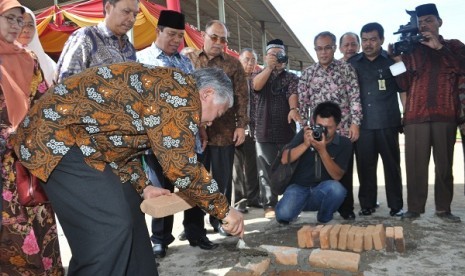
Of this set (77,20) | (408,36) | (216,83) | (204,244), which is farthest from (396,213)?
(77,20)

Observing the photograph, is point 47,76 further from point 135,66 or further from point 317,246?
point 317,246

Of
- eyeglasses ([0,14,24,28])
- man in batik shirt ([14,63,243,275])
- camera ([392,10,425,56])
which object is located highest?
camera ([392,10,425,56])

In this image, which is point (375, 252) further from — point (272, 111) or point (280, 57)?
point (280, 57)

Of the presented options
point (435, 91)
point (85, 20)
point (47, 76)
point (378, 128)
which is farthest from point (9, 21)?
point (85, 20)

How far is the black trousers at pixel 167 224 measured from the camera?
2818 millimetres

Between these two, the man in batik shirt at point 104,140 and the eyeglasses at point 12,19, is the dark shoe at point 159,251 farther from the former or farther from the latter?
the eyeglasses at point 12,19

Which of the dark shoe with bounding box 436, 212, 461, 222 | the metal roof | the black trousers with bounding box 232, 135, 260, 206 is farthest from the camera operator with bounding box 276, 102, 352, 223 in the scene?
the metal roof

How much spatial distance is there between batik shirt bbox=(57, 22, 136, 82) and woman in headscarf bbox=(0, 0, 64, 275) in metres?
0.21

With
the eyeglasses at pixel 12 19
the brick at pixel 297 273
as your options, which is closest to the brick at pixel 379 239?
the brick at pixel 297 273

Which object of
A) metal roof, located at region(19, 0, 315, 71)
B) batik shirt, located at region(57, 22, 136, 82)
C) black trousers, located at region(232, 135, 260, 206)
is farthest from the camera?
metal roof, located at region(19, 0, 315, 71)

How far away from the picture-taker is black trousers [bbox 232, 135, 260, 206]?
4.62 metres

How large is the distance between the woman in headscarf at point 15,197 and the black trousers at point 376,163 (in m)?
2.80

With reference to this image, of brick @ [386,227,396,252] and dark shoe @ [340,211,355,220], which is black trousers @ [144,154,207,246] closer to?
brick @ [386,227,396,252]

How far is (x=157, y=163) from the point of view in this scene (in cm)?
282
